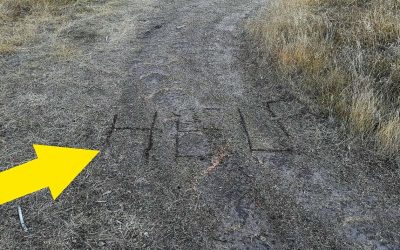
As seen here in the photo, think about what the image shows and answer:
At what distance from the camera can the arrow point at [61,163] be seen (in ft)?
12.6

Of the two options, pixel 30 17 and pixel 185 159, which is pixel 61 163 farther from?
pixel 30 17

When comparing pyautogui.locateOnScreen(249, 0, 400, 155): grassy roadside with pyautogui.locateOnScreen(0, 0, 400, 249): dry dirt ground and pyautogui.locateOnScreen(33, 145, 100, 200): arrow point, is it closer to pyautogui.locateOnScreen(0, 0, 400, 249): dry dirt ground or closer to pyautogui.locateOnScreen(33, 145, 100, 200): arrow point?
pyautogui.locateOnScreen(0, 0, 400, 249): dry dirt ground

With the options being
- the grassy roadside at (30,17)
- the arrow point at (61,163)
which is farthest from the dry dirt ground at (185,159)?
the grassy roadside at (30,17)

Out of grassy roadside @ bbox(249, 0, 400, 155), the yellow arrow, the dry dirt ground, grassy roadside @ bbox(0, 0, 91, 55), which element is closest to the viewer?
the dry dirt ground

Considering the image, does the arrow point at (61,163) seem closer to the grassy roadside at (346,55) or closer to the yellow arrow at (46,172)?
the yellow arrow at (46,172)

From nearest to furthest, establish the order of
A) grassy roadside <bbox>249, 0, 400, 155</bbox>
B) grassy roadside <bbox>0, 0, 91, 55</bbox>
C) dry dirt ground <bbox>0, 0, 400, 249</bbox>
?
dry dirt ground <bbox>0, 0, 400, 249</bbox>
grassy roadside <bbox>249, 0, 400, 155</bbox>
grassy roadside <bbox>0, 0, 91, 55</bbox>

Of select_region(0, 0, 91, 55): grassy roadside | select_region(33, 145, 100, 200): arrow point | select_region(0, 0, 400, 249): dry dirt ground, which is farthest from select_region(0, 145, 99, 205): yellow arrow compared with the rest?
select_region(0, 0, 91, 55): grassy roadside

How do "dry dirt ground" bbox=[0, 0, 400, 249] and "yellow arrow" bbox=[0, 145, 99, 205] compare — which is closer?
"dry dirt ground" bbox=[0, 0, 400, 249]

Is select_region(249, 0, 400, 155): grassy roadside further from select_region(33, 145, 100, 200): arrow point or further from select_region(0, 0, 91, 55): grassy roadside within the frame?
select_region(0, 0, 91, 55): grassy roadside

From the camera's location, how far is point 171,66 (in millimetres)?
6102

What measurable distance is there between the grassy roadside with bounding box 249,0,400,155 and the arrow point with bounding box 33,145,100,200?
2.69 meters

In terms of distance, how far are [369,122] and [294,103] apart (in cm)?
97

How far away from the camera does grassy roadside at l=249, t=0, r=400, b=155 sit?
173 inches

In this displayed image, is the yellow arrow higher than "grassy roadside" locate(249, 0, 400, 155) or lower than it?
lower
